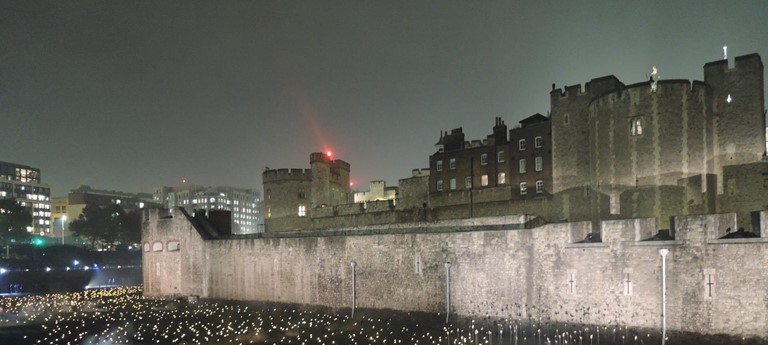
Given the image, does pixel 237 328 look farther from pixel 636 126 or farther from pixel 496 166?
pixel 496 166

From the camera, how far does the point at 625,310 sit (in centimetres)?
2259

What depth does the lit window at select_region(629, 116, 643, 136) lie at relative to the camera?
120 feet

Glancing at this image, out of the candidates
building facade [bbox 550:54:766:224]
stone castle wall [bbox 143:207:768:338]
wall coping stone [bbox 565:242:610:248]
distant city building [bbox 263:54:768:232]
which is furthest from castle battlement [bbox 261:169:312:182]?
wall coping stone [bbox 565:242:610:248]

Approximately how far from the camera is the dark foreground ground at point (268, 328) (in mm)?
24125

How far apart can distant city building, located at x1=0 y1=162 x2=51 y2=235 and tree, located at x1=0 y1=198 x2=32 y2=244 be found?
55036 mm

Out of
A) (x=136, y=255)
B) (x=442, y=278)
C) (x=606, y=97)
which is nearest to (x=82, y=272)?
(x=136, y=255)

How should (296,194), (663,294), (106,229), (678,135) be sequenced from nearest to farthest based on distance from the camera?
(663,294), (678,135), (296,194), (106,229)

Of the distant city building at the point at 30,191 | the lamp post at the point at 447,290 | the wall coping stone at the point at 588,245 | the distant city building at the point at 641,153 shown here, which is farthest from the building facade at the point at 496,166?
the distant city building at the point at 30,191

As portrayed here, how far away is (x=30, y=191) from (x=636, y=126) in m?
155

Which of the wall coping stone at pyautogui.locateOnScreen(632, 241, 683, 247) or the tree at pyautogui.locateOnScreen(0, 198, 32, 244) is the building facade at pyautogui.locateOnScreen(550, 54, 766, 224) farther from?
the tree at pyautogui.locateOnScreen(0, 198, 32, 244)

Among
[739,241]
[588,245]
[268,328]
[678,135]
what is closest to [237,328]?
[268,328]

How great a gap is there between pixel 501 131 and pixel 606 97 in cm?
1733

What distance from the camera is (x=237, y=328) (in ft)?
97.5

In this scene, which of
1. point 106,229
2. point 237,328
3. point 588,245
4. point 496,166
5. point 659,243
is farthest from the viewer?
point 106,229
